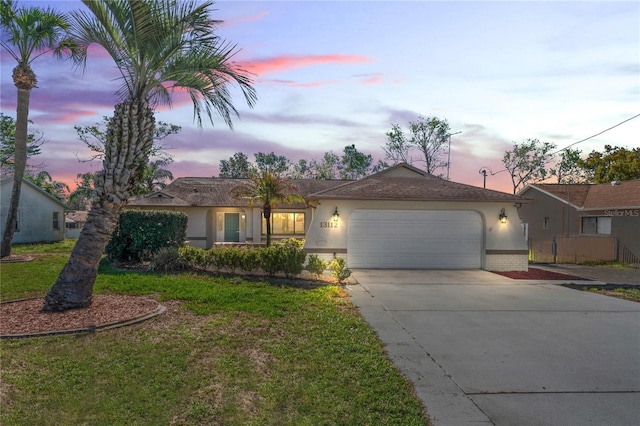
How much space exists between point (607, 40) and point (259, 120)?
13.1 meters

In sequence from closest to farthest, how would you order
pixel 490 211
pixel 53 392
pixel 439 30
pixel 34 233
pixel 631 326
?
pixel 53 392 → pixel 631 326 → pixel 439 30 → pixel 490 211 → pixel 34 233

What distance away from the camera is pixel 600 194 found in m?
23.0

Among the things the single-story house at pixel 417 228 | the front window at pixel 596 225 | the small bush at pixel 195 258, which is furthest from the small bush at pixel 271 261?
the front window at pixel 596 225

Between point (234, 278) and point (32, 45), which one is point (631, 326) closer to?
point (234, 278)

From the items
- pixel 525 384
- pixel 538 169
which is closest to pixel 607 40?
pixel 525 384

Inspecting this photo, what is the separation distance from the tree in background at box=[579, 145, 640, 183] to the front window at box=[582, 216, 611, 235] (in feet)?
46.0

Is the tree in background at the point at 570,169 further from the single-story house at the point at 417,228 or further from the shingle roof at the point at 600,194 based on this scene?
the single-story house at the point at 417,228

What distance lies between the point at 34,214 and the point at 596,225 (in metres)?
33.0

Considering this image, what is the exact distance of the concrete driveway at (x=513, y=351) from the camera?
4098 mm

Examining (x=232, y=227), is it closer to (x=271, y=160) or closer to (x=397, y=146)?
(x=397, y=146)

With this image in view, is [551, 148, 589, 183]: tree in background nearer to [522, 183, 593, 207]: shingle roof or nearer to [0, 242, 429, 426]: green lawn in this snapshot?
[522, 183, 593, 207]: shingle roof

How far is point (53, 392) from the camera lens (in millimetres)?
4180

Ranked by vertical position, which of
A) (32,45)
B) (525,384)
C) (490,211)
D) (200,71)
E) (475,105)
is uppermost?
(32,45)

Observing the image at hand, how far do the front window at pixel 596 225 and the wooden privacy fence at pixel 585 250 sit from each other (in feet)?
4.19
